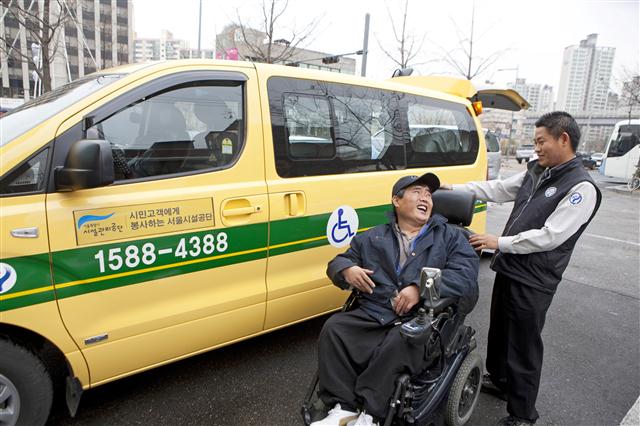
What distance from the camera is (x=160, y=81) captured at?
87.2 inches

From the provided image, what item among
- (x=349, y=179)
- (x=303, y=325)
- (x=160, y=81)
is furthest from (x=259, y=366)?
(x=160, y=81)

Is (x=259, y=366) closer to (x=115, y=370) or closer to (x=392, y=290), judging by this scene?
(x=115, y=370)

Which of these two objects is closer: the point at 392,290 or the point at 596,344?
the point at 392,290

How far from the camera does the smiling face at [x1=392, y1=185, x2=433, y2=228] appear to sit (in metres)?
2.37

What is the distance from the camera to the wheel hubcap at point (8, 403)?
1863 millimetres

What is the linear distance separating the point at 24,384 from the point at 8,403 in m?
0.11

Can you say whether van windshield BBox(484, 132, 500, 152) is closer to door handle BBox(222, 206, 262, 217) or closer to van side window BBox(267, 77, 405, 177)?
van side window BBox(267, 77, 405, 177)

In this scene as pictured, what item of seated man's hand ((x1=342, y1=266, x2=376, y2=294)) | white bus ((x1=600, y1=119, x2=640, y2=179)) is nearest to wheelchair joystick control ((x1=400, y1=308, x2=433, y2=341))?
seated man's hand ((x1=342, y1=266, x2=376, y2=294))

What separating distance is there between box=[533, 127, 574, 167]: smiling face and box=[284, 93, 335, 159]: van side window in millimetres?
1266

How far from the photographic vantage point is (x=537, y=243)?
87.5 inches

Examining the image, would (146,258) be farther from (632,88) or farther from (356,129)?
(632,88)

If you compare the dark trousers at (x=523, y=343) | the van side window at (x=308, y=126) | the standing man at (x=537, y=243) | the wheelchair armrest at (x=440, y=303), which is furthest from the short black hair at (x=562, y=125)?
the van side window at (x=308, y=126)

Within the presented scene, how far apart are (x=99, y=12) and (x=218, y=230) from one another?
68062 mm

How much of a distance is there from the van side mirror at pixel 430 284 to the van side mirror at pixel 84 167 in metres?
1.47
